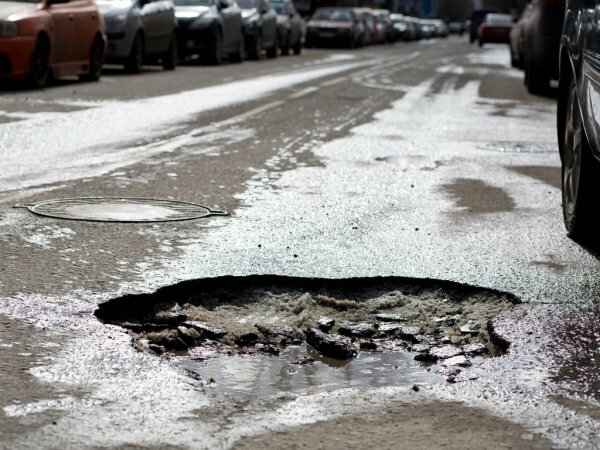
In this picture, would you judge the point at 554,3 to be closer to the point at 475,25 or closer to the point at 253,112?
the point at 253,112

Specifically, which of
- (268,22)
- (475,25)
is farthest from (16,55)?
(475,25)

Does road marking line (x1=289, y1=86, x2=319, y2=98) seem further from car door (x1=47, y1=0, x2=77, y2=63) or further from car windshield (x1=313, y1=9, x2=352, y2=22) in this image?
car windshield (x1=313, y1=9, x2=352, y2=22)

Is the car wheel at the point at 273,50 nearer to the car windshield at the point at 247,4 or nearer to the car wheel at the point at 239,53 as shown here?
the car windshield at the point at 247,4

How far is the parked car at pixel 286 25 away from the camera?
1379 inches

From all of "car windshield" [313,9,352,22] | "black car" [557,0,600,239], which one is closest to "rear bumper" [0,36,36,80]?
"black car" [557,0,600,239]

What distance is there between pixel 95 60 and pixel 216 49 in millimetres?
7786

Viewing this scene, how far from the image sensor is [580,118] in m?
6.58

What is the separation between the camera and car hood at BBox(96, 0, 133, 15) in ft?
69.5

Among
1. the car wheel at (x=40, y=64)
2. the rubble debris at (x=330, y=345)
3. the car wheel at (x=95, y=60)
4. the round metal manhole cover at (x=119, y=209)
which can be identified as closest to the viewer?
the rubble debris at (x=330, y=345)

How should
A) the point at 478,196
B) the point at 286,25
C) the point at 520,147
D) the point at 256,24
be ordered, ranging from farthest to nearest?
the point at 286,25, the point at 256,24, the point at 520,147, the point at 478,196

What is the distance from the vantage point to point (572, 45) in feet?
21.8

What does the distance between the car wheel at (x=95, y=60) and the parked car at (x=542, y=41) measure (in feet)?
21.0

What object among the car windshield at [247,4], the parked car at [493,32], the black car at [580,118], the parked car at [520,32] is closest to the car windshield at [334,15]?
the parked car at [493,32]

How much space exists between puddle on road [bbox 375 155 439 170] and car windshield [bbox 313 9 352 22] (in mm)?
39597
